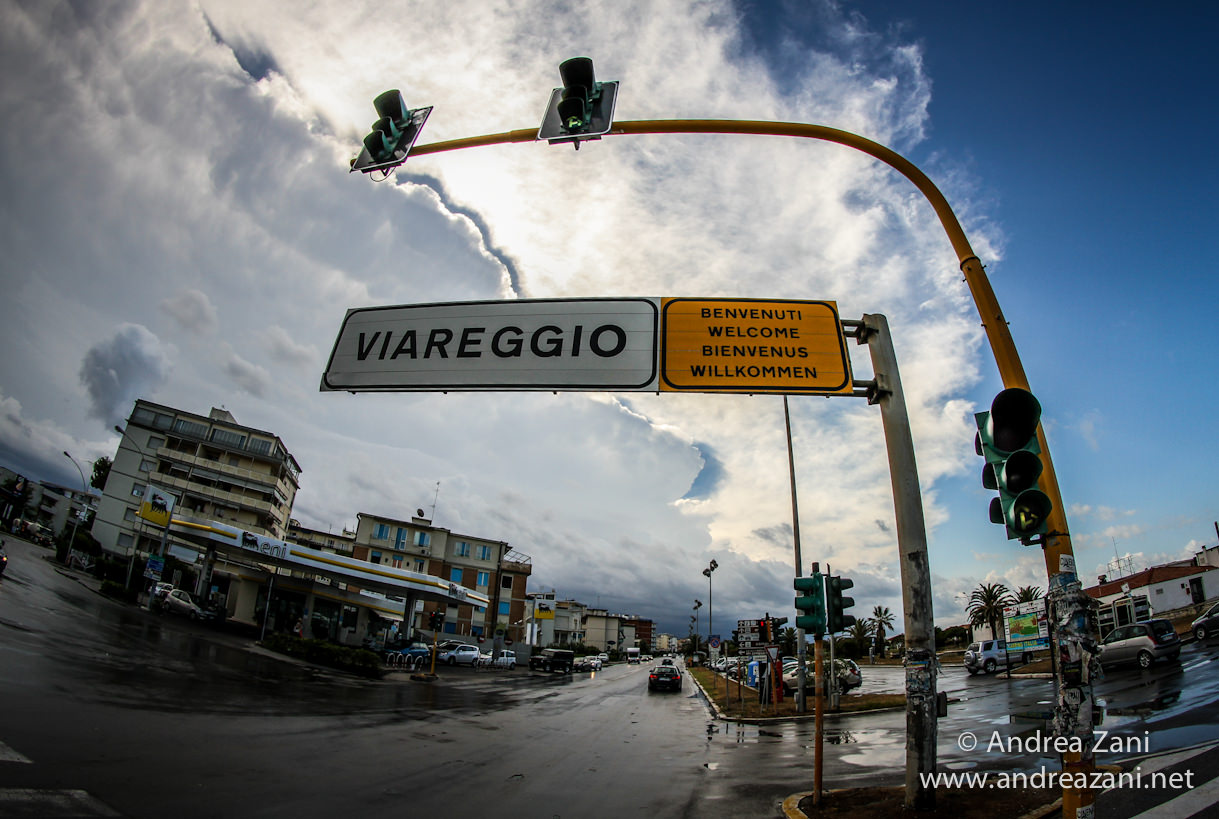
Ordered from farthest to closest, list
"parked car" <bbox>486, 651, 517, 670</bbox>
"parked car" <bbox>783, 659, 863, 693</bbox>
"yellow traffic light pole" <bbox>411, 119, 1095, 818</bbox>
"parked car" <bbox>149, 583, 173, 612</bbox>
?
"parked car" <bbox>486, 651, 517, 670</bbox>
"parked car" <bbox>149, 583, 173, 612</bbox>
"parked car" <bbox>783, 659, 863, 693</bbox>
"yellow traffic light pole" <bbox>411, 119, 1095, 818</bbox>

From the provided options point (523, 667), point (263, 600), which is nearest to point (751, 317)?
point (263, 600)

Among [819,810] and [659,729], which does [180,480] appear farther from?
[819,810]

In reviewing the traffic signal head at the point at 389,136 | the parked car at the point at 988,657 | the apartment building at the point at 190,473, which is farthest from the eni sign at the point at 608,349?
the apartment building at the point at 190,473

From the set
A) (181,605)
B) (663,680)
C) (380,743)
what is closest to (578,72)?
(380,743)

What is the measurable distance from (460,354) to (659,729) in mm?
13801

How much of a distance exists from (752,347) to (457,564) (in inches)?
2475

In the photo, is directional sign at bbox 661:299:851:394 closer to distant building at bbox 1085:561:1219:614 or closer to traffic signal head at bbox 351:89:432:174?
traffic signal head at bbox 351:89:432:174

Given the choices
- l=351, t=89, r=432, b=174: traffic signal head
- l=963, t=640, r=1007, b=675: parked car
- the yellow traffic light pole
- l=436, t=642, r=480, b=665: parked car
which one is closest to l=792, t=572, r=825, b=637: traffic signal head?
the yellow traffic light pole

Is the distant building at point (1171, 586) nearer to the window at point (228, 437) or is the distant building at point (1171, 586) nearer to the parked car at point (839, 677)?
the parked car at point (839, 677)

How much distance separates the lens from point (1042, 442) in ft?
12.9

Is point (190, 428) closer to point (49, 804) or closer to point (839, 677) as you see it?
point (839, 677)

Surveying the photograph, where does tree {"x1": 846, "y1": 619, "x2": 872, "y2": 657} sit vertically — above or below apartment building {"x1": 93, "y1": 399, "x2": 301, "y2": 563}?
below

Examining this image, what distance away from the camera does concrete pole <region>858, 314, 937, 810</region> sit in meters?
5.69

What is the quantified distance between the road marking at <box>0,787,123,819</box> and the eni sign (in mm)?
4053
